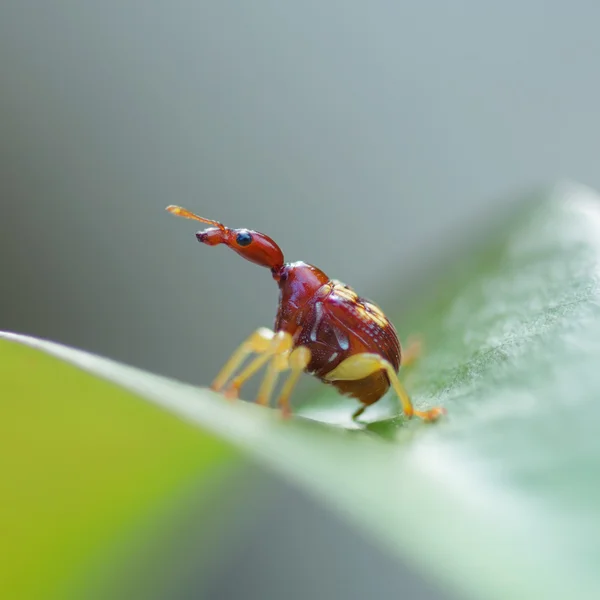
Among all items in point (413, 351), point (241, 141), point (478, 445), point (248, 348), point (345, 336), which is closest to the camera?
point (478, 445)

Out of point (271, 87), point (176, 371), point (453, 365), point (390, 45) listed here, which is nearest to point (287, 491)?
point (176, 371)

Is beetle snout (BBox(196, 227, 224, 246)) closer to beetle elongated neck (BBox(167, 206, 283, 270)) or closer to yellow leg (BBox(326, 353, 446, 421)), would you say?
beetle elongated neck (BBox(167, 206, 283, 270))

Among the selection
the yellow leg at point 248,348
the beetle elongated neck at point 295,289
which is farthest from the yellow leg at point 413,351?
the yellow leg at point 248,348

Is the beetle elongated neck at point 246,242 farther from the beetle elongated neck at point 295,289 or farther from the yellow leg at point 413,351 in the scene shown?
the yellow leg at point 413,351

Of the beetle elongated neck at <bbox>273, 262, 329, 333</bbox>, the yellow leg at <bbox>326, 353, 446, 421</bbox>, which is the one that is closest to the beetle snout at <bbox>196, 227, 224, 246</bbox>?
the beetle elongated neck at <bbox>273, 262, 329, 333</bbox>

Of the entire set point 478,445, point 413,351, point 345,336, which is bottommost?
point 478,445

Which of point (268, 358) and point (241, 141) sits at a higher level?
point (241, 141)

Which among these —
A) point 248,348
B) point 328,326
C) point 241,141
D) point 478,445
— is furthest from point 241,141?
point 478,445

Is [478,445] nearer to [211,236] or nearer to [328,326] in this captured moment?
[328,326]
